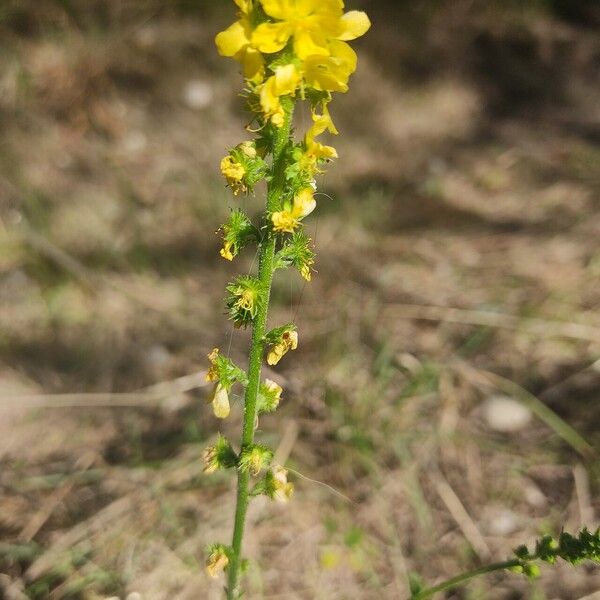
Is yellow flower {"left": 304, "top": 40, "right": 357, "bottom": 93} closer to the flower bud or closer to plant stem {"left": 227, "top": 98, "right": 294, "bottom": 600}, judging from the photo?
plant stem {"left": 227, "top": 98, "right": 294, "bottom": 600}

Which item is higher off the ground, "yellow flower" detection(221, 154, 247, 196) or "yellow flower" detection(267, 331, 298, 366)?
"yellow flower" detection(221, 154, 247, 196)

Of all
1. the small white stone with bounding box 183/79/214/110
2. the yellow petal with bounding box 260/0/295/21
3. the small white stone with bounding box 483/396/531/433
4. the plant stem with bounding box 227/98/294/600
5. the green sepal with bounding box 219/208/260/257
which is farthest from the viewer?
the small white stone with bounding box 183/79/214/110

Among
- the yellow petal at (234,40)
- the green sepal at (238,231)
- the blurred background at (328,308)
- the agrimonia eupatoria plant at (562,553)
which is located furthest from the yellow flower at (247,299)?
the blurred background at (328,308)

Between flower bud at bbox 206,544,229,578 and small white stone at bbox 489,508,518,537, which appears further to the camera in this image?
small white stone at bbox 489,508,518,537

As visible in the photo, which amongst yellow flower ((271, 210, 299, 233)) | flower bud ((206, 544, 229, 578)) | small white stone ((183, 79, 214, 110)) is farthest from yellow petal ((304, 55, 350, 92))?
small white stone ((183, 79, 214, 110))

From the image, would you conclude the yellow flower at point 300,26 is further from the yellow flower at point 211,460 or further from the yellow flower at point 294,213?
the yellow flower at point 211,460

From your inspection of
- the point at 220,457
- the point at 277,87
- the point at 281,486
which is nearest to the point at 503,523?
the point at 281,486

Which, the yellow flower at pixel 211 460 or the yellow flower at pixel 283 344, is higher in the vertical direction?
the yellow flower at pixel 283 344
